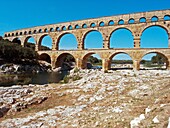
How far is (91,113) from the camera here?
8.71 m

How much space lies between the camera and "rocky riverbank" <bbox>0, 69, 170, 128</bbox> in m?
7.08

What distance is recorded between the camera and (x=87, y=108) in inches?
383

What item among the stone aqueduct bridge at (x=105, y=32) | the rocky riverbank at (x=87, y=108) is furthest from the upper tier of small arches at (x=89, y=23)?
the rocky riverbank at (x=87, y=108)

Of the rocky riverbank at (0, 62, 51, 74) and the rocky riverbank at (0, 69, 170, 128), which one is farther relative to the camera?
the rocky riverbank at (0, 62, 51, 74)

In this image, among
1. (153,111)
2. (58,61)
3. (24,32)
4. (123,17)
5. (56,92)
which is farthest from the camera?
(24,32)

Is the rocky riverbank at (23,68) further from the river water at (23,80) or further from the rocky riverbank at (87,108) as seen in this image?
the rocky riverbank at (87,108)

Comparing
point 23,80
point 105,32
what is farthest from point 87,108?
point 105,32

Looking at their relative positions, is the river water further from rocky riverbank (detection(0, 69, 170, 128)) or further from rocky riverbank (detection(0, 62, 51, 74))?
rocky riverbank (detection(0, 69, 170, 128))

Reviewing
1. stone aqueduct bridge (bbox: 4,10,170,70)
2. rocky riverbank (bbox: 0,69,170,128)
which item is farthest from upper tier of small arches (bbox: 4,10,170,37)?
rocky riverbank (bbox: 0,69,170,128)

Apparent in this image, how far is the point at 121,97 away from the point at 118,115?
297cm

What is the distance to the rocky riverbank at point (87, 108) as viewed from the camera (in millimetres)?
7078

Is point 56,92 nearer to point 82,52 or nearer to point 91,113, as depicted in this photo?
point 91,113

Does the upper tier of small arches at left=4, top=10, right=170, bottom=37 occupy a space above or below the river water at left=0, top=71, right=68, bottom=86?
above

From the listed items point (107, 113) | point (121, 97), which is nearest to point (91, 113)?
point (107, 113)
